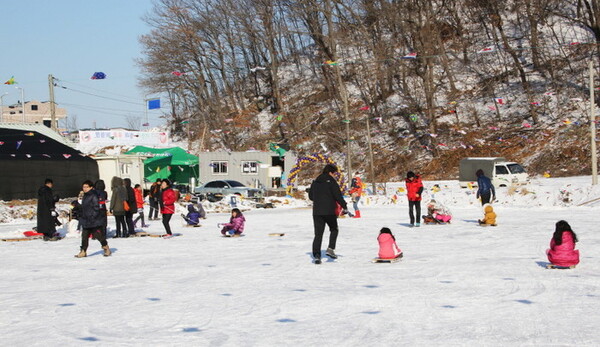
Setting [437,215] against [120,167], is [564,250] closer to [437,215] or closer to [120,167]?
[437,215]

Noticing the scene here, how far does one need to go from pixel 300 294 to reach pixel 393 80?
52.3m

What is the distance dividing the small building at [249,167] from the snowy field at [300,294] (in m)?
26.6

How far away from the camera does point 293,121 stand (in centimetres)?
5975

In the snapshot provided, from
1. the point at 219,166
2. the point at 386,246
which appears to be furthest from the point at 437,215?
the point at 219,166

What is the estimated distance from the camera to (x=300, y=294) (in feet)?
27.3

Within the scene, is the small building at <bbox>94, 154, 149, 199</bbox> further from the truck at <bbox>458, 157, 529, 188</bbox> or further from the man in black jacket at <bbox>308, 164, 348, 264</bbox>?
the man in black jacket at <bbox>308, 164, 348, 264</bbox>

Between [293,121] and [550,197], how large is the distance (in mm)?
35921

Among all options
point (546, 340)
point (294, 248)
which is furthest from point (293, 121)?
point (546, 340)

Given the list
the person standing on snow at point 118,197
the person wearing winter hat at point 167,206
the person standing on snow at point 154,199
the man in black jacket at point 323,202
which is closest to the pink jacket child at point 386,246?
the man in black jacket at point 323,202

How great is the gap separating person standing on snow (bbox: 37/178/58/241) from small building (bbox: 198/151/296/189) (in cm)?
2494

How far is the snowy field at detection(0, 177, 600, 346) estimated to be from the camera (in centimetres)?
616

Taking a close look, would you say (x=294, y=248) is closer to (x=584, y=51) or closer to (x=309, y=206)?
(x=309, y=206)

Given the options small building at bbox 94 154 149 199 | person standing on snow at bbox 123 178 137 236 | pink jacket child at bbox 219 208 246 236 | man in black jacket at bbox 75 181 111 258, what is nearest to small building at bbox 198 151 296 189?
small building at bbox 94 154 149 199

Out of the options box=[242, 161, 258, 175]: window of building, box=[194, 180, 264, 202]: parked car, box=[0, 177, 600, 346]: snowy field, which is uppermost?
box=[242, 161, 258, 175]: window of building
